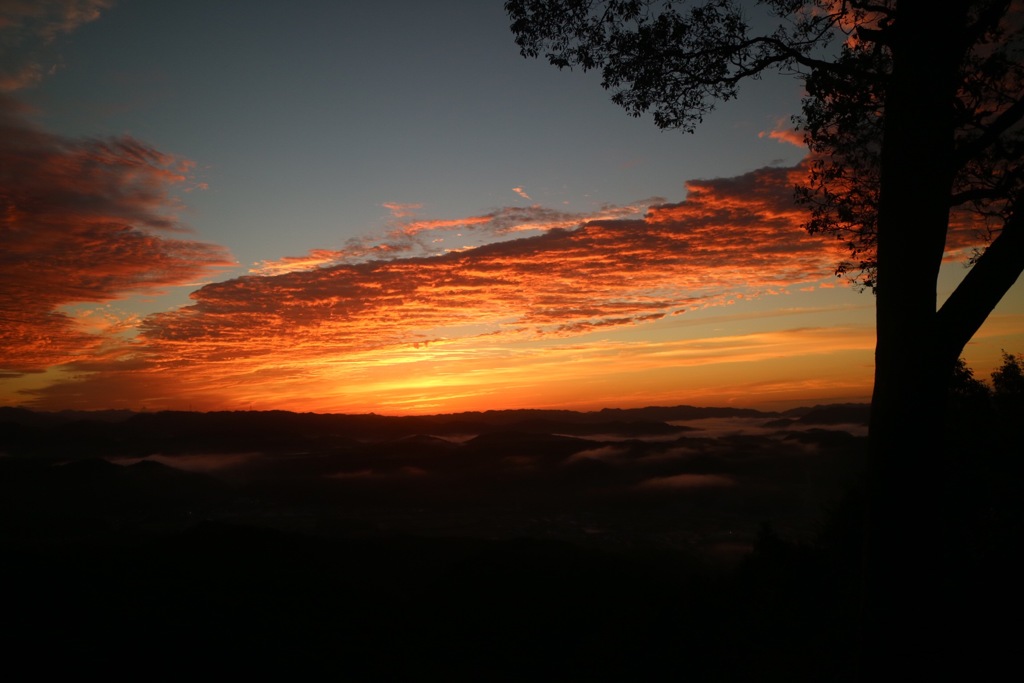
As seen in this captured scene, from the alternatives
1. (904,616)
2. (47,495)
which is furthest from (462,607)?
(47,495)

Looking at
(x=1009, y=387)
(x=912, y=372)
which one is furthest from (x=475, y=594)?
(x=912, y=372)

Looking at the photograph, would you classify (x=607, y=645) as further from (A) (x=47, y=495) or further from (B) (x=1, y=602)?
(A) (x=47, y=495)

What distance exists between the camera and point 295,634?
6384 cm

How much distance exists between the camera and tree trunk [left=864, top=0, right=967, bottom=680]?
586cm

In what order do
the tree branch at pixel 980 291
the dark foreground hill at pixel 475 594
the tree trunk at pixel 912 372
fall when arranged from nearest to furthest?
1. the tree trunk at pixel 912 372
2. the tree branch at pixel 980 291
3. the dark foreground hill at pixel 475 594

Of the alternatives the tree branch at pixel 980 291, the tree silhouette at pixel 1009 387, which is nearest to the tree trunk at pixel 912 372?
the tree branch at pixel 980 291

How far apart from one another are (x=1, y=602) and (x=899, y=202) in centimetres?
8319

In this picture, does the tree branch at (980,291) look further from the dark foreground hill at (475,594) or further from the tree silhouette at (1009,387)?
the tree silhouette at (1009,387)

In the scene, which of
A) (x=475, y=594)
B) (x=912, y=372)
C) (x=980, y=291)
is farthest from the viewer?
(x=475, y=594)

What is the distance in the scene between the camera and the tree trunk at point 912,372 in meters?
5.86

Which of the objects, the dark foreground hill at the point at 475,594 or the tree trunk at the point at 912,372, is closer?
the tree trunk at the point at 912,372

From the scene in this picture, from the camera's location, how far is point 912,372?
6000 mm

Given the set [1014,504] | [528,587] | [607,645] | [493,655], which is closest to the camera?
[1014,504]

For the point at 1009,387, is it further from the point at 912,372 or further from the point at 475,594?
the point at 475,594
